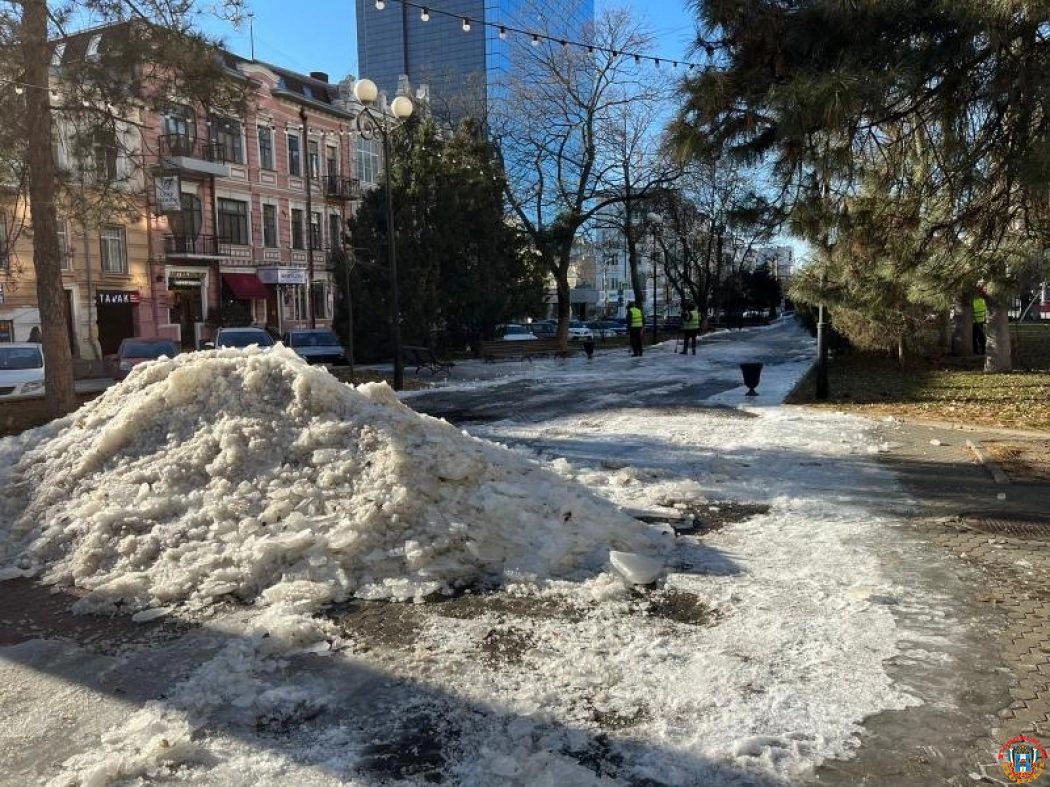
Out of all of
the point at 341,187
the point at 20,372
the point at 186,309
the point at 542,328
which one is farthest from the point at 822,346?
the point at 542,328

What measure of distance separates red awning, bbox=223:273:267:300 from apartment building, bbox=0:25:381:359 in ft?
0.20

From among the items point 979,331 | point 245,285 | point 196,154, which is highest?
point 196,154

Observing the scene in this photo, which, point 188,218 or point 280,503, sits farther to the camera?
point 188,218

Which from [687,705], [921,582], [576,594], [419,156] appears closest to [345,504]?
[576,594]

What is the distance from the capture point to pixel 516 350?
28.9 metres

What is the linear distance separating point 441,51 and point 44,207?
85.9 ft

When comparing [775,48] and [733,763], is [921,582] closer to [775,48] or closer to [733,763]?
[733,763]

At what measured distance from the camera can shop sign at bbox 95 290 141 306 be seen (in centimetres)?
3183

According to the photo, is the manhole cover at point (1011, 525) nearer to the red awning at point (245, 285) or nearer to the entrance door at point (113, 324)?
the entrance door at point (113, 324)

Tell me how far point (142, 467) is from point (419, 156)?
2319cm

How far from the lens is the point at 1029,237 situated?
974cm

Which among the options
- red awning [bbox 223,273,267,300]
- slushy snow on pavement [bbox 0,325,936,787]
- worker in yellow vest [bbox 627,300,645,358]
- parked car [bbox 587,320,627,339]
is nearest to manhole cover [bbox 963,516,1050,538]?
slushy snow on pavement [bbox 0,325,936,787]

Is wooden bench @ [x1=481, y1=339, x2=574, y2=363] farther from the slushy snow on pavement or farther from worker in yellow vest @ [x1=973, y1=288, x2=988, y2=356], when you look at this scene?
the slushy snow on pavement

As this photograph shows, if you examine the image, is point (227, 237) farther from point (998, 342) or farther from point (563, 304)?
point (998, 342)
